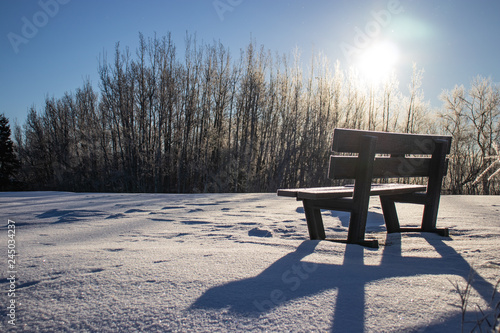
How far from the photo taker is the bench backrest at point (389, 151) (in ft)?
7.45

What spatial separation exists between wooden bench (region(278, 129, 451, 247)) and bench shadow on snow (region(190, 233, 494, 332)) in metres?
0.42

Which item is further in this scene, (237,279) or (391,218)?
(391,218)

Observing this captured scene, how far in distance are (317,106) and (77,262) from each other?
17592 millimetres

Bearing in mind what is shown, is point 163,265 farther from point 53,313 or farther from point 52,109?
point 52,109

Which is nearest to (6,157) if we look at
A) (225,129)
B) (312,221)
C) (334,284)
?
(225,129)

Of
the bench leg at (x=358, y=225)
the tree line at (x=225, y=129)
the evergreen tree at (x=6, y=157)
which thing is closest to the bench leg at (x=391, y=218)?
the bench leg at (x=358, y=225)

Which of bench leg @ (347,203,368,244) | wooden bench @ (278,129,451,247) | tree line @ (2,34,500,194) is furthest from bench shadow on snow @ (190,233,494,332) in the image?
tree line @ (2,34,500,194)

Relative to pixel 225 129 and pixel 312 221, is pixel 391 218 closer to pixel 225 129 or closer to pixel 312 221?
pixel 312 221

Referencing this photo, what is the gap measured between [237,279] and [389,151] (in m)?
1.77

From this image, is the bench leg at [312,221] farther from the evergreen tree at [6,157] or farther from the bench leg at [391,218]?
the evergreen tree at [6,157]

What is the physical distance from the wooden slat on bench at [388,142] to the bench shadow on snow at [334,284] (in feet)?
2.60

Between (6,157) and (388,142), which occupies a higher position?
(6,157)

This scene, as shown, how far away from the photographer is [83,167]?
21.0 m

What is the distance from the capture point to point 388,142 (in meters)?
2.49
